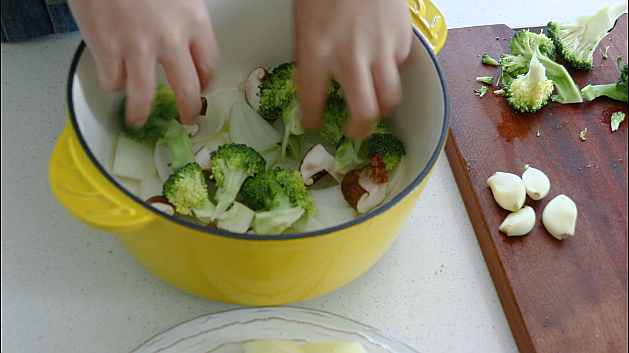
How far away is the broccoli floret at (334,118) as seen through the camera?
2.18 feet

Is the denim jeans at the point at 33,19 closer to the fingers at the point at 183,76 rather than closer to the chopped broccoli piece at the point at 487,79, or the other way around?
the fingers at the point at 183,76

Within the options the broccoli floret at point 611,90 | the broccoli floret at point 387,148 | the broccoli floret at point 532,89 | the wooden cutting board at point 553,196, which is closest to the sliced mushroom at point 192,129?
the broccoli floret at point 387,148

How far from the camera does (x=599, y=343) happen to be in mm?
596

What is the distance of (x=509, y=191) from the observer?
0.70 metres

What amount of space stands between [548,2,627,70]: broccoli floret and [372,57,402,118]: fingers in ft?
1.24

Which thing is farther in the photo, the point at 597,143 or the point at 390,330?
the point at 597,143

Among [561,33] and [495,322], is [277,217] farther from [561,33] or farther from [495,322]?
[561,33]

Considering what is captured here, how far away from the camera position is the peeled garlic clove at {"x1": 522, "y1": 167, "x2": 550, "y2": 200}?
700 millimetres

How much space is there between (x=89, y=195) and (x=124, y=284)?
205 millimetres

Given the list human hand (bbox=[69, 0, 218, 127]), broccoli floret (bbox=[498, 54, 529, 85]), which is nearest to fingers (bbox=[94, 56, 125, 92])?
human hand (bbox=[69, 0, 218, 127])

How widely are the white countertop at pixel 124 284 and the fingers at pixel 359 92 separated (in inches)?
7.7

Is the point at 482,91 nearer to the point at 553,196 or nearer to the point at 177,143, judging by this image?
the point at 553,196

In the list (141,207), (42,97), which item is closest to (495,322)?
(141,207)

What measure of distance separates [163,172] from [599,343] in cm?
54
